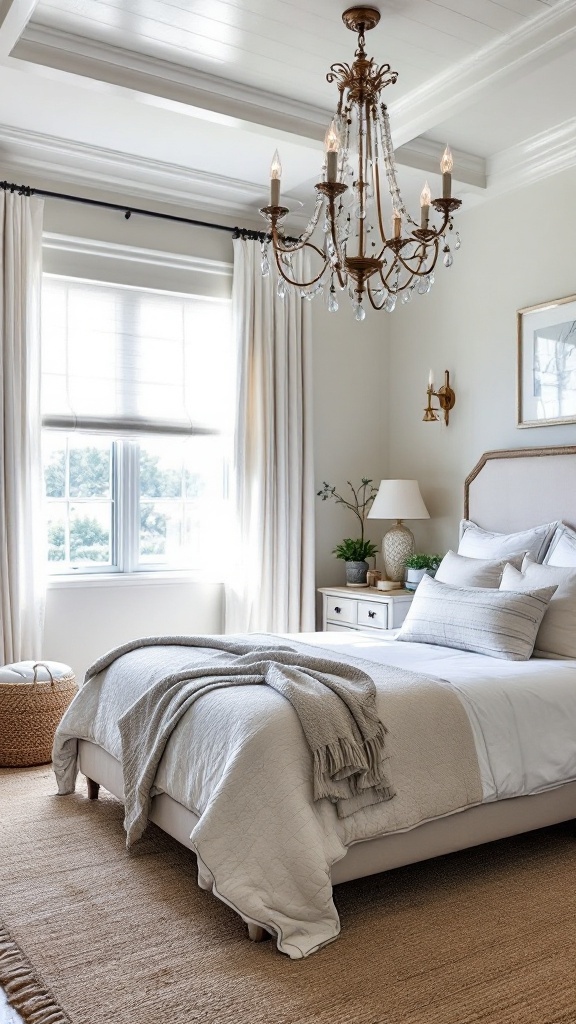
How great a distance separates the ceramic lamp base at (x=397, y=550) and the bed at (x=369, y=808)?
1.26 m

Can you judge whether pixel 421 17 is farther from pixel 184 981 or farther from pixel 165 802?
pixel 184 981

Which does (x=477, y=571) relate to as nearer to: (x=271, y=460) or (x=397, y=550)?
(x=397, y=550)

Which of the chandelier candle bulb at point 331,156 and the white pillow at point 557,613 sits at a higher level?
the chandelier candle bulb at point 331,156

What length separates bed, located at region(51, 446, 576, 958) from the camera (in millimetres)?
2262

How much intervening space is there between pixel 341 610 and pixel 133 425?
1.56 metres

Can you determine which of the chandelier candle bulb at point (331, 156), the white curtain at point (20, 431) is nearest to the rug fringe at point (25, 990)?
the white curtain at point (20, 431)

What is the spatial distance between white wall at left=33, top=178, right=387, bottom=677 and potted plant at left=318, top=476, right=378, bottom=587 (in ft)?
0.19

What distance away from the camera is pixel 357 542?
5262mm

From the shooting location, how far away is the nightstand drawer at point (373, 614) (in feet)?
15.3

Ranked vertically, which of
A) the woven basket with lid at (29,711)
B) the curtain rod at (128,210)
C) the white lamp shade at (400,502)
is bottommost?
the woven basket with lid at (29,711)

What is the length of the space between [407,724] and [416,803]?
222 mm

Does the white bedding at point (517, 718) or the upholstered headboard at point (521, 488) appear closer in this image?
the white bedding at point (517, 718)

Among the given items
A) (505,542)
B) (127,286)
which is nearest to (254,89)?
(127,286)

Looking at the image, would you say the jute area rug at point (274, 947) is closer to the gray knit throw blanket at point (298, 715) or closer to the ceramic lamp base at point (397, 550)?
the gray knit throw blanket at point (298, 715)
